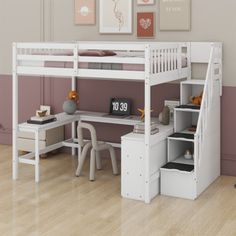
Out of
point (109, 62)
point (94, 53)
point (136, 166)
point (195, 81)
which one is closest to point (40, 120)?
point (94, 53)

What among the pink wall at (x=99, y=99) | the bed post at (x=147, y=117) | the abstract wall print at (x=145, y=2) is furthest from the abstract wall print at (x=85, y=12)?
the bed post at (x=147, y=117)

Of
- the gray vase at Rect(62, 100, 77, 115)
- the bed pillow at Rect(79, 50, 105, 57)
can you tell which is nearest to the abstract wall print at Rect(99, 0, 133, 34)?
the gray vase at Rect(62, 100, 77, 115)

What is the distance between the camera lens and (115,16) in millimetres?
5152

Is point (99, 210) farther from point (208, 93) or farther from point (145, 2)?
point (145, 2)

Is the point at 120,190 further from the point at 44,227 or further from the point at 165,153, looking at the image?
the point at 44,227

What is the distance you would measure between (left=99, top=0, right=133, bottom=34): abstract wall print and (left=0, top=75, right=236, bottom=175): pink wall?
1.75ft

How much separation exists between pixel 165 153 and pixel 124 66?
2.72 feet

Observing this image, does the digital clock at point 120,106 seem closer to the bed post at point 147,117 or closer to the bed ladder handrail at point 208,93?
the bed ladder handrail at point 208,93

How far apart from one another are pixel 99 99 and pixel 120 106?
11.8 inches

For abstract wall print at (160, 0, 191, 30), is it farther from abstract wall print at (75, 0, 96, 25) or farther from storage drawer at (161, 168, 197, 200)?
storage drawer at (161, 168, 197, 200)

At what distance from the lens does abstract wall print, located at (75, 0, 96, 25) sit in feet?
17.3

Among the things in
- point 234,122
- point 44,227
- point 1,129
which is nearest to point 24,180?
point 44,227

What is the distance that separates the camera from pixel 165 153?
4.36 metres

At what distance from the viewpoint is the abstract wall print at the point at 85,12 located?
527 centimetres
